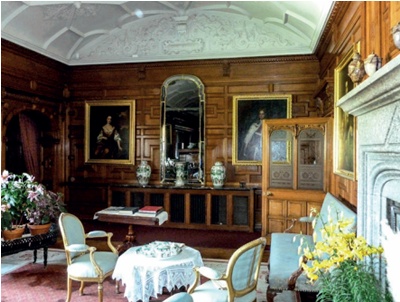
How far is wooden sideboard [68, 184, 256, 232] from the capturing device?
19.3 ft

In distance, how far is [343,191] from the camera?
382 centimetres

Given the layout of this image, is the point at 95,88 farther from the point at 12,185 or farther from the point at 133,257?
the point at 133,257

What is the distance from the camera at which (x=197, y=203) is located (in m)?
6.06

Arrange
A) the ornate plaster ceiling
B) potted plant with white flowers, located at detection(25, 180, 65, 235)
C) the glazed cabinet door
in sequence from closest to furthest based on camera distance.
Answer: potted plant with white flowers, located at detection(25, 180, 65, 235) → the glazed cabinet door → the ornate plaster ceiling

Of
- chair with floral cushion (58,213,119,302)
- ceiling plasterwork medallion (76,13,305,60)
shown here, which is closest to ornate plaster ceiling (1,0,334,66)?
ceiling plasterwork medallion (76,13,305,60)

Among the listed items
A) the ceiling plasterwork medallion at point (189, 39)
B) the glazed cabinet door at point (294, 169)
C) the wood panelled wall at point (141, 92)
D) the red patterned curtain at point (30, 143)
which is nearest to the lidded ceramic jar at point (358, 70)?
the glazed cabinet door at point (294, 169)

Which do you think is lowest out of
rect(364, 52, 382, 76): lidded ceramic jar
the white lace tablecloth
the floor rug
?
the floor rug

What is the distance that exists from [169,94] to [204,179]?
1795 millimetres

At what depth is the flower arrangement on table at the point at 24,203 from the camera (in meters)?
3.58

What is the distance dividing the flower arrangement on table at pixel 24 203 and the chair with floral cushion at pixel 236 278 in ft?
7.23

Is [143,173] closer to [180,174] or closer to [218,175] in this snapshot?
[180,174]

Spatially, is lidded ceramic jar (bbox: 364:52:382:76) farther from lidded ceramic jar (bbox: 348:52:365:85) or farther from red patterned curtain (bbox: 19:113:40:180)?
red patterned curtain (bbox: 19:113:40:180)

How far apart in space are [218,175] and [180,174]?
751mm

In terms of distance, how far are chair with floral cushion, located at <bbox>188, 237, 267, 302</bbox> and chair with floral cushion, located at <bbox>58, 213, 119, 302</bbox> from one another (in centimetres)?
96
